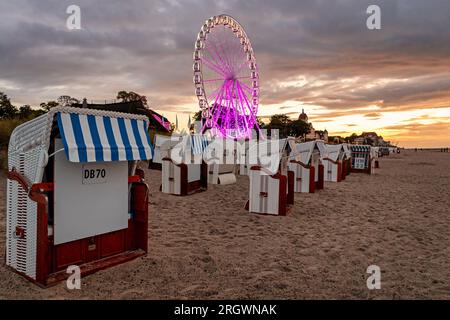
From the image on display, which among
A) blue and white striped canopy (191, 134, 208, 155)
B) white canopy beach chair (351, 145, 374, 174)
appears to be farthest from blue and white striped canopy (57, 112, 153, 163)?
white canopy beach chair (351, 145, 374, 174)

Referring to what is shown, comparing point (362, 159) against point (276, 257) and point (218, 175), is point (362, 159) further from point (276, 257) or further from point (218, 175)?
point (276, 257)

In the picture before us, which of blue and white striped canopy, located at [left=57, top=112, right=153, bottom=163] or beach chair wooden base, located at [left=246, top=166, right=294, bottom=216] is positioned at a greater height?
blue and white striped canopy, located at [left=57, top=112, right=153, bottom=163]

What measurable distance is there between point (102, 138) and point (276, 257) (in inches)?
126

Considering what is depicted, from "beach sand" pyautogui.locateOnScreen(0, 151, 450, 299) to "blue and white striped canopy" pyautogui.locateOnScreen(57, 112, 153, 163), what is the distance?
157cm

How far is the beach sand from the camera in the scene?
4059mm

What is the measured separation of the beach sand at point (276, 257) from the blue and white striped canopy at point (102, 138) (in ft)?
5.15

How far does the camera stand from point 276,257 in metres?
5.38

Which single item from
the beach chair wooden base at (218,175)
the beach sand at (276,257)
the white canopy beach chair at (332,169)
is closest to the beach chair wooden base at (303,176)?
the beach sand at (276,257)

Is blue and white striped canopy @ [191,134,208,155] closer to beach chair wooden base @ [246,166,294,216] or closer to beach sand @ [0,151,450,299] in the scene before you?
beach sand @ [0,151,450,299]

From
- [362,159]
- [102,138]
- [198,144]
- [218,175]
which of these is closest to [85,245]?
[102,138]

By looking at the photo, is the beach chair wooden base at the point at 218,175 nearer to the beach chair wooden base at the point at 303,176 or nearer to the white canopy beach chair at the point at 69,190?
the beach chair wooden base at the point at 303,176

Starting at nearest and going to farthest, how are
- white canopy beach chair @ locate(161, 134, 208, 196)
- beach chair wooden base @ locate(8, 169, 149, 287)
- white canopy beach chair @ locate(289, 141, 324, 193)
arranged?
beach chair wooden base @ locate(8, 169, 149, 287) < white canopy beach chair @ locate(161, 134, 208, 196) < white canopy beach chair @ locate(289, 141, 324, 193)
